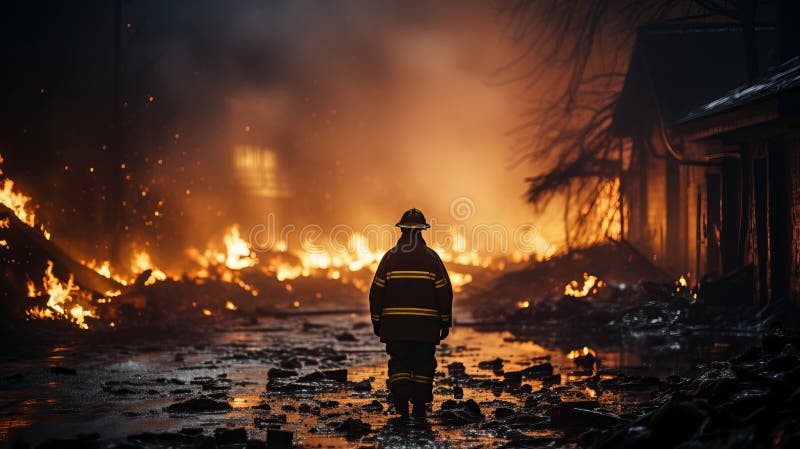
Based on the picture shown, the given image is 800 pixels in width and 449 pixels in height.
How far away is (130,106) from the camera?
25.5 m

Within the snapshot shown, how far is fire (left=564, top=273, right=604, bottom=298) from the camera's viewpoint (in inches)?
839

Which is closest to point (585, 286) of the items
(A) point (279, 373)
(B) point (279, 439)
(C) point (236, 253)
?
(C) point (236, 253)

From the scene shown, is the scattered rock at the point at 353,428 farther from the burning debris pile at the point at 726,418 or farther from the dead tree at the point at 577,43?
the dead tree at the point at 577,43

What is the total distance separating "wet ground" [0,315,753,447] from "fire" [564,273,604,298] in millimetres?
6007

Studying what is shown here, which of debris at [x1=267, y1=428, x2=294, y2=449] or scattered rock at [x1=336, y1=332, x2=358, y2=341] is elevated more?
scattered rock at [x1=336, y1=332, x2=358, y2=341]

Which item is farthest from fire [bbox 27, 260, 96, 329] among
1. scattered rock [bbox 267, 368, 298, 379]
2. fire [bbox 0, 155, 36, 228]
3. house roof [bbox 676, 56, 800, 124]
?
house roof [bbox 676, 56, 800, 124]

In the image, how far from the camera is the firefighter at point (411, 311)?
7.96 m

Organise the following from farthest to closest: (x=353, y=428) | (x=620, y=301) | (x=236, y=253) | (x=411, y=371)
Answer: (x=236, y=253) → (x=620, y=301) → (x=411, y=371) → (x=353, y=428)

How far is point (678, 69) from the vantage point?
22.5 metres

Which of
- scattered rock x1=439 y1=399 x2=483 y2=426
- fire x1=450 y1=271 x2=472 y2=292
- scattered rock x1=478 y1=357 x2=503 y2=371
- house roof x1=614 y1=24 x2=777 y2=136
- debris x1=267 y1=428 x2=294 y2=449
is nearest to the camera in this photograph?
debris x1=267 y1=428 x2=294 y2=449

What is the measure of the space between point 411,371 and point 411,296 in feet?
2.30

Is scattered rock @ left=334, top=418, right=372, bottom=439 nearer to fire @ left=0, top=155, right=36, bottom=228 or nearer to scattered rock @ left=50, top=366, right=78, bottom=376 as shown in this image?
scattered rock @ left=50, top=366, right=78, bottom=376

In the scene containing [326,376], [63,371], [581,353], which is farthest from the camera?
[581,353]

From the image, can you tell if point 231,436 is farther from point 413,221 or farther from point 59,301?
point 59,301
